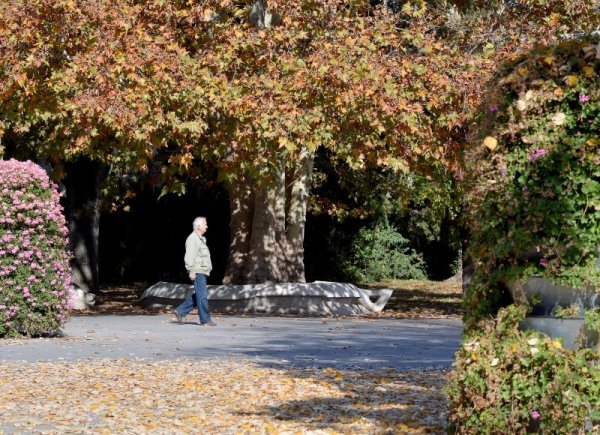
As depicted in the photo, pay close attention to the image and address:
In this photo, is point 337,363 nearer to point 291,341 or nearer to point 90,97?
point 291,341

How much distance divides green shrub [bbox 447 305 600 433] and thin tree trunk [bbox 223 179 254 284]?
63.3ft

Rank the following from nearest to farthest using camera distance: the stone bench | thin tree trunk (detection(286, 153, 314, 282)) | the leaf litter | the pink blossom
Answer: the pink blossom
the leaf litter
the stone bench
thin tree trunk (detection(286, 153, 314, 282))

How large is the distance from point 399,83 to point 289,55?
1.98 meters

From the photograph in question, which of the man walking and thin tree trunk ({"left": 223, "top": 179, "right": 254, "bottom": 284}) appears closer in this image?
the man walking

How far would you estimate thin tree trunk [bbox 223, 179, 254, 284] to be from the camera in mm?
25672

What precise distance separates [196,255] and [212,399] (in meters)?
8.89

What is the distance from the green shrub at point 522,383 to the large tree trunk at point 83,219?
23.2m

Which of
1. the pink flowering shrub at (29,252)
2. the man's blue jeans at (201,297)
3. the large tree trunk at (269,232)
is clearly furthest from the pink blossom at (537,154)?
the large tree trunk at (269,232)

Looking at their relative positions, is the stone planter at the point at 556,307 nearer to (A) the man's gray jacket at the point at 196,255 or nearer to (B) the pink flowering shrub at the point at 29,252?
(B) the pink flowering shrub at the point at 29,252

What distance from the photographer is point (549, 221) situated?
6246 millimetres

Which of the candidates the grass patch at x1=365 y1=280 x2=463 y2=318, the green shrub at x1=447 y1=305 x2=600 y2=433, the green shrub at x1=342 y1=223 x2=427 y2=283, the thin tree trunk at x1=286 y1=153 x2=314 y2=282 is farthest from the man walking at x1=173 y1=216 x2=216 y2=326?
Answer: the green shrub at x1=342 y1=223 x2=427 y2=283

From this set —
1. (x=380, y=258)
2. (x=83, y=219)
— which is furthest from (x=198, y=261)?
(x=380, y=258)

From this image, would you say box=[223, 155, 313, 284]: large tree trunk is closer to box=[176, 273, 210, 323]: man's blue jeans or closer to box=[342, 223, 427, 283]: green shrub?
box=[176, 273, 210, 323]: man's blue jeans

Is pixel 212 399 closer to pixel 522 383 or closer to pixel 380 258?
pixel 522 383
